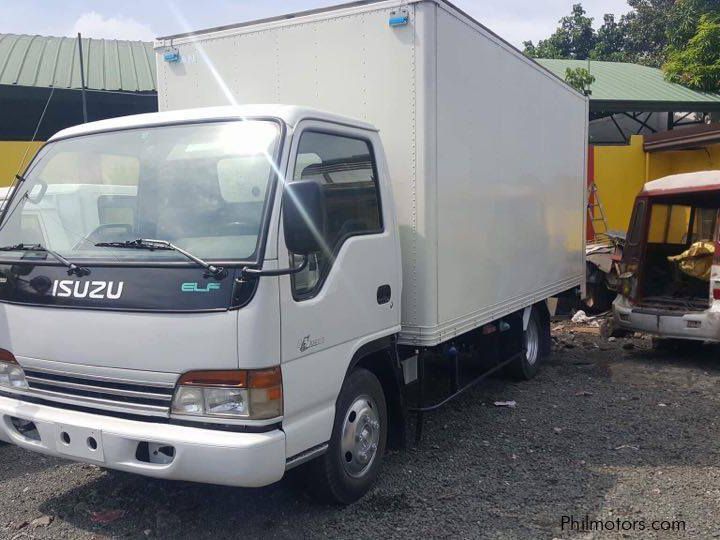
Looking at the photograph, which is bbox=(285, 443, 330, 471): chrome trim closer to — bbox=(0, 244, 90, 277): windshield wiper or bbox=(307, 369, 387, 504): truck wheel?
bbox=(307, 369, 387, 504): truck wheel

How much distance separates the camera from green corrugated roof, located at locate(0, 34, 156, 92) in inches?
583

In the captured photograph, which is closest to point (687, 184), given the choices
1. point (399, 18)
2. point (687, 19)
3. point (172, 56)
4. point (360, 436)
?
point (399, 18)

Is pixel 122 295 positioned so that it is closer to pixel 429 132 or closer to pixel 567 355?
pixel 429 132

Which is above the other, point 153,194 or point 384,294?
point 153,194

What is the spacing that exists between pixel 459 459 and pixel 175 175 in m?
2.88

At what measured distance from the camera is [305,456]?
3549 mm

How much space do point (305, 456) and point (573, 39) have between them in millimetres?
35627

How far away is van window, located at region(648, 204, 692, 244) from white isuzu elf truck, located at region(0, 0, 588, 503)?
4733 mm

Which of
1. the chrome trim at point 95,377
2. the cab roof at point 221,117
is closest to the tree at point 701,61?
the cab roof at point 221,117

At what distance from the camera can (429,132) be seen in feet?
14.7

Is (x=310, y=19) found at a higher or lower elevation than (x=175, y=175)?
higher

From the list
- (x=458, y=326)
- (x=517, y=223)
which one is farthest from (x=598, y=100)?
(x=458, y=326)

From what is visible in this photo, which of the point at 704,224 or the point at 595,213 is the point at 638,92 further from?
the point at 704,224

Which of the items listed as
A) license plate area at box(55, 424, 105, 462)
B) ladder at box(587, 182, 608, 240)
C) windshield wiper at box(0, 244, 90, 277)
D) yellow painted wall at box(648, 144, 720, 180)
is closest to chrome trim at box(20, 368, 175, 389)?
license plate area at box(55, 424, 105, 462)
